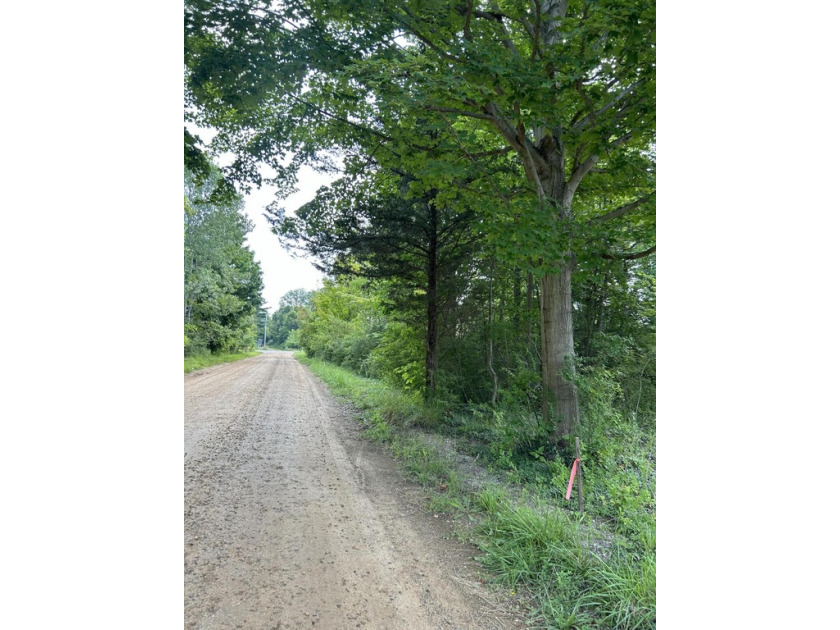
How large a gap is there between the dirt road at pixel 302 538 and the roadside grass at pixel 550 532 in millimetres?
119

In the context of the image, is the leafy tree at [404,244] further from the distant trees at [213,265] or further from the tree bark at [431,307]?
the distant trees at [213,265]

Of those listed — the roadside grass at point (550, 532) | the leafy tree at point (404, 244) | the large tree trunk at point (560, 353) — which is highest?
the leafy tree at point (404, 244)

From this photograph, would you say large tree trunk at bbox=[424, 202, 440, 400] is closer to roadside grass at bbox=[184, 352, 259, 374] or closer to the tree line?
the tree line

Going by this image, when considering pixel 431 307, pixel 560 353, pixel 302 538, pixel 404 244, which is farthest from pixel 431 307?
pixel 302 538

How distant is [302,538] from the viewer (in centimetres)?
163

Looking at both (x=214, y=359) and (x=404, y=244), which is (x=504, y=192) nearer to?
(x=404, y=244)

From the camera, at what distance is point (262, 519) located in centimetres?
178

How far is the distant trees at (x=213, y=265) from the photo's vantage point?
57.2 inches

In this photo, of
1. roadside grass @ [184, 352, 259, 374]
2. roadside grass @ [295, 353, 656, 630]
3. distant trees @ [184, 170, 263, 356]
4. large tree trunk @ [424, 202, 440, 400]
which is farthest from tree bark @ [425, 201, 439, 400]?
distant trees @ [184, 170, 263, 356]

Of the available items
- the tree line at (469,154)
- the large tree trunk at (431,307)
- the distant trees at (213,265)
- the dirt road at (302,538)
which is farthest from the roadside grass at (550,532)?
the large tree trunk at (431,307)

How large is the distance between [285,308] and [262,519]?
97 centimetres

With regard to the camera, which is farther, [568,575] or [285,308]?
[285,308]
